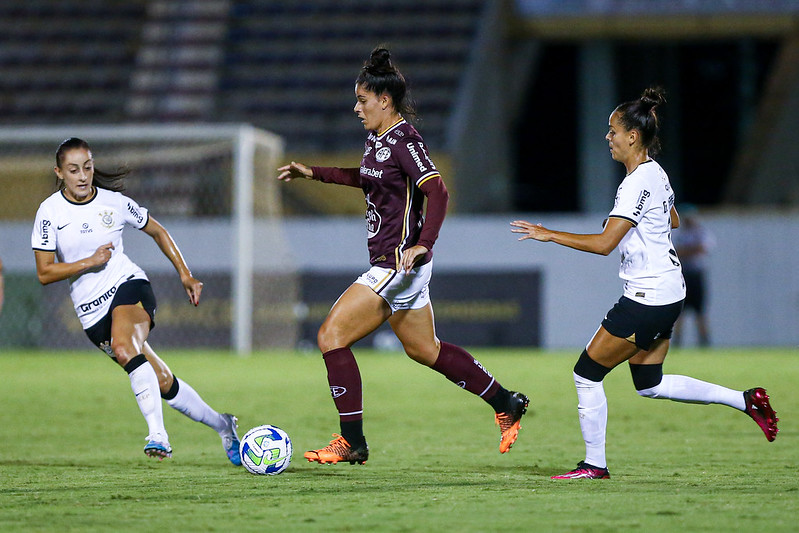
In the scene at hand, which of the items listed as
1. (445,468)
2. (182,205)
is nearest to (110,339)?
(445,468)

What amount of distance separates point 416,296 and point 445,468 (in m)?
0.90

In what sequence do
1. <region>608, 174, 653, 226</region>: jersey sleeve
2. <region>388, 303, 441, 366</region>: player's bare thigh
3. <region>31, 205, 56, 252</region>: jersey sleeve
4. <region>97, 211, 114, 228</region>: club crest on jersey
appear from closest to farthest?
<region>608, 174, 653, 226</region>: jersey sleeve < <region>388, 303, 441, 366</region>: player's bare thigh < <region>31, 205, 56, 252</region>: jersey sleeve < <region>97, 211, 114, 228</region>: club crest on jersey

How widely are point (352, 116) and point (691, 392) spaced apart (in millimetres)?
15367

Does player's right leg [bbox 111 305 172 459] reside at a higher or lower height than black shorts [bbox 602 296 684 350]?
lower

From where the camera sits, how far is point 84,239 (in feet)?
21.2

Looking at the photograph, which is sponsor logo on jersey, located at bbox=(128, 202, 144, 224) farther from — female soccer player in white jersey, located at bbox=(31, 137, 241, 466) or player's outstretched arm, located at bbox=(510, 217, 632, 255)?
player's outstretched arm, located at bbox=(510, 217, 632, 255)

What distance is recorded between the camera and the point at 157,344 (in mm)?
16938

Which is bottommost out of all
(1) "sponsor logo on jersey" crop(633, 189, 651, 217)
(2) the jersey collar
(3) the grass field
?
(3) the grass field

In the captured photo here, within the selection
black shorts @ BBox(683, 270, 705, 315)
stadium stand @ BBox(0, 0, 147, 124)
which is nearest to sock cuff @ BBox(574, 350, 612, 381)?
black shorts @ BBox(683, 270, 705, 315)

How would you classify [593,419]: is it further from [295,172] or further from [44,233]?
[44,233]

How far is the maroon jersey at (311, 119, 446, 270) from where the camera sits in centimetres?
595

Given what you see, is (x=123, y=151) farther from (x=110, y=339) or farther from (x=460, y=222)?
(x=110, y=339)

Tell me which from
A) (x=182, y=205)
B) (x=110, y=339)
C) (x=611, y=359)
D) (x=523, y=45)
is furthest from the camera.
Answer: (x=523, y=45)

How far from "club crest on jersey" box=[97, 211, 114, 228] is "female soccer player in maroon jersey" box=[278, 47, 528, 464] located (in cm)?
142
